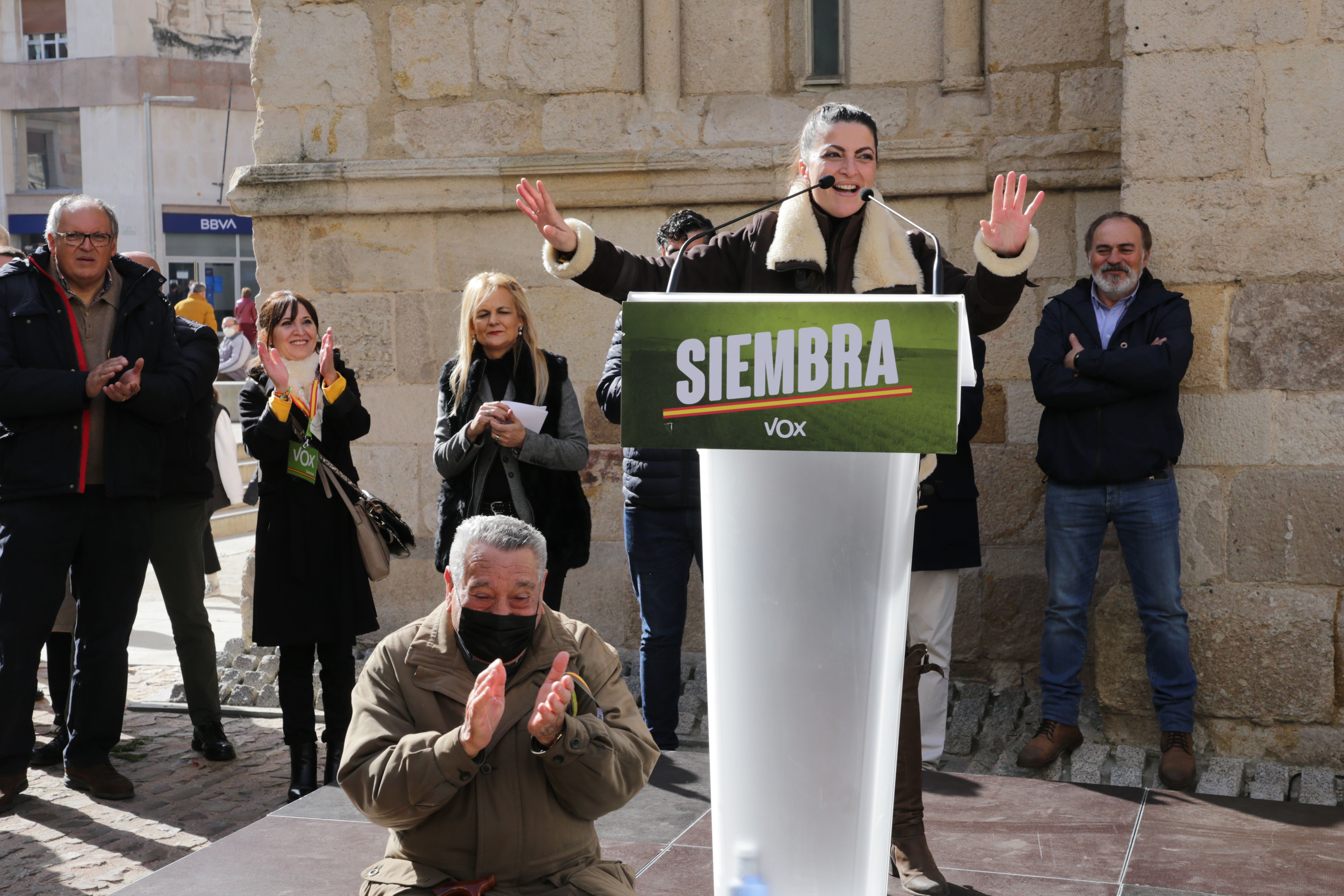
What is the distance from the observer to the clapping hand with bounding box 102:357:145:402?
4.34 metres

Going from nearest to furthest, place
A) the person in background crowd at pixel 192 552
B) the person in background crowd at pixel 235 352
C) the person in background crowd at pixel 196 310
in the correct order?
the person in background crowd at pixel 192 552 < the person in background crowd at pixel 196 310 < the person in background crowd at pixel 235 352

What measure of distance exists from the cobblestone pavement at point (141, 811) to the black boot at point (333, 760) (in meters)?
0.17

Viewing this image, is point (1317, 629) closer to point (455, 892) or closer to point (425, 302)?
point (455, 892)

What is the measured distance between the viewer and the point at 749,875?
6.55 feet

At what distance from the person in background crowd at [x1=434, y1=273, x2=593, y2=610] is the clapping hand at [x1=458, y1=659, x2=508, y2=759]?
1937 millimetres

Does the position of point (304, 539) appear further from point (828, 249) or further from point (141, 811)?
point (828, 249)

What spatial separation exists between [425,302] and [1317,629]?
3658mm

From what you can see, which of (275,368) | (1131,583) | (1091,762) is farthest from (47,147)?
(1091,762)

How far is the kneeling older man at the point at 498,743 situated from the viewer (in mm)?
2484

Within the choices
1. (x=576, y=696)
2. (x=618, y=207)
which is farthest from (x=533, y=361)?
(x=576, y=696)

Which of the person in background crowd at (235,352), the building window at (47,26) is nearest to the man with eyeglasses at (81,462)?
the person in background crowd at (235,352)

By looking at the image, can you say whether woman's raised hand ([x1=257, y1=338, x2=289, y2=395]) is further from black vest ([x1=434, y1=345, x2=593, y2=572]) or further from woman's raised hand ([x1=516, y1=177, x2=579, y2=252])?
woman's raised hand ([x1=516, y1=177, x2=579, y2=252])

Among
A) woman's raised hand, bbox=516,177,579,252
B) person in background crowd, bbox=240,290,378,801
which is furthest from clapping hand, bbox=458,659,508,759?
person in background crowd, bbox=240,290,378,801

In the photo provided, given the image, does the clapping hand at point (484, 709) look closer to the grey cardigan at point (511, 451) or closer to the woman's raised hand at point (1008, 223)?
the woman's raised hand at point (1008, 223)
